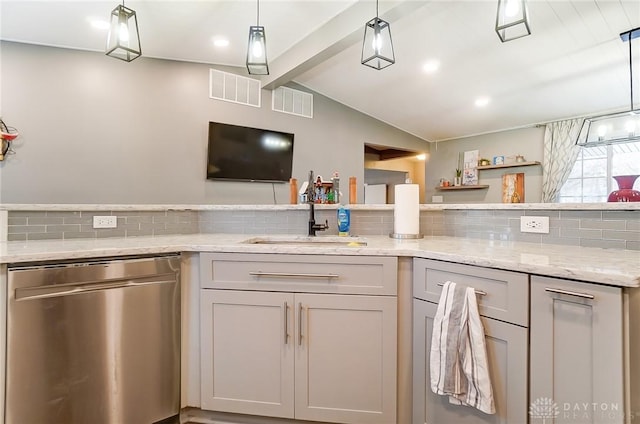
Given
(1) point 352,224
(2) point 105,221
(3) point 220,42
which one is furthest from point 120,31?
(1) point 352,224

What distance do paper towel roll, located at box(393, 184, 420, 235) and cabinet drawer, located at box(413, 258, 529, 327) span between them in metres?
0.49

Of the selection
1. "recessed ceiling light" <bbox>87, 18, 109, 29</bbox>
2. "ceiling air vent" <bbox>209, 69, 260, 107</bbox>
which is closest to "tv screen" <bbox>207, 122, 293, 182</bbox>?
"ceiling air vent" <bbox>209, 69, 260, 107</bbox>

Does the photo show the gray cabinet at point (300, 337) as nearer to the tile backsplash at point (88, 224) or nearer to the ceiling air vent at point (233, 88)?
the tile backsplash at point (88, 224)

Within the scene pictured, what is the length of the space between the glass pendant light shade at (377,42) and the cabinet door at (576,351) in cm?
149

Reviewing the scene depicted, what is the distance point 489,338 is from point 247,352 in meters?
1.03

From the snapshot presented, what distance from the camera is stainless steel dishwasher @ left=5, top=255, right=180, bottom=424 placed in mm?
1180

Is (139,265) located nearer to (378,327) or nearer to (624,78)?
(378,327)

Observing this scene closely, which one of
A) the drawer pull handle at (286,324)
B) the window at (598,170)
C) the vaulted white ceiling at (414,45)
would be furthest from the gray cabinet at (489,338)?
the window at (598,170)

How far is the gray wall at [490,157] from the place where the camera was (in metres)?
4.63

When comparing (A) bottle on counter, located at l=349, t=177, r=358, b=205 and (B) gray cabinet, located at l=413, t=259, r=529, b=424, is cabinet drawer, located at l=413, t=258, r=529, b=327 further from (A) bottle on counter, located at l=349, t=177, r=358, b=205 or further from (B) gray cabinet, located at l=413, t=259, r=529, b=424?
(A) bottle on counter, located at l=349, t=177, r=358, b=205

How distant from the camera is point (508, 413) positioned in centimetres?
103

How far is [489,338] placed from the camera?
1075 millimetres

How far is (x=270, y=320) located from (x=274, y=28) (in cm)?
237

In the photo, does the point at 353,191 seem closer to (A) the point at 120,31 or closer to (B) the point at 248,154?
(A) the point at 120,31
